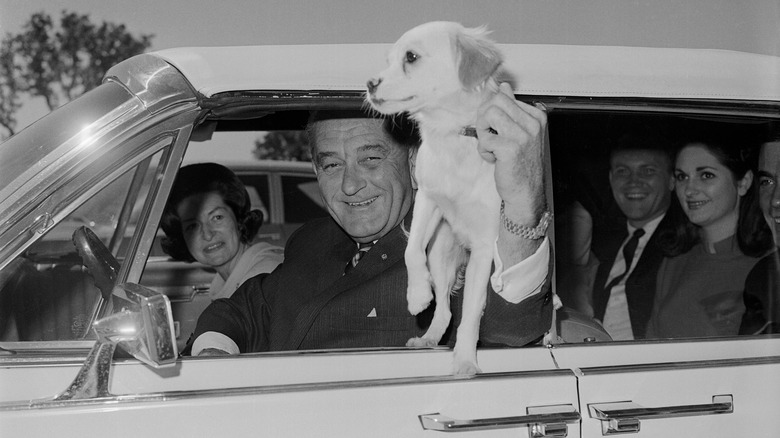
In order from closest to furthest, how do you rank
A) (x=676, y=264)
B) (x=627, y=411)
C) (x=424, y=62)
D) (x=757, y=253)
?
(x=424, y=62)
(x=627, y=411)
(x=757, y=253)
(x=676, y=264)

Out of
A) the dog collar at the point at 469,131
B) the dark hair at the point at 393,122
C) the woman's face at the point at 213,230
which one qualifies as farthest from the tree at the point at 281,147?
the dog collar at the point at 469,131

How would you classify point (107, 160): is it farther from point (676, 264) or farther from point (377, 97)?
point (676, 264)

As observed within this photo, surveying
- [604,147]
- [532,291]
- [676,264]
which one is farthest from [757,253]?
[532,291]

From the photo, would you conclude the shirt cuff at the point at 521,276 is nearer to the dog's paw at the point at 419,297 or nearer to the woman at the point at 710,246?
the dog's paw at the point at 419,297

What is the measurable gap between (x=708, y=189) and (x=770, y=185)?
0.23m

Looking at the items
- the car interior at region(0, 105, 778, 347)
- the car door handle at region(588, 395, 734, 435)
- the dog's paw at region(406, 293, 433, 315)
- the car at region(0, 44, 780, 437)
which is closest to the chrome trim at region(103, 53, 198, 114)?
the car at region(0, 44, 780, 437)

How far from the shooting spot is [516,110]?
6.33 ft

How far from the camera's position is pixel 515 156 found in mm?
1913

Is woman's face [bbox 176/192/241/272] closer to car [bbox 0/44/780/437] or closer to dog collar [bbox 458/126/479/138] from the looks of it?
car [bbox 0/44/780/437]

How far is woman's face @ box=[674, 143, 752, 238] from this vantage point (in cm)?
278

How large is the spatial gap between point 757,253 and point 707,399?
0.80 metres

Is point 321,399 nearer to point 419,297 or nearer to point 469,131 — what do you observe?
point 419,297

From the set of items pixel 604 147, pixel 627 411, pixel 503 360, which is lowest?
pixel 627 411

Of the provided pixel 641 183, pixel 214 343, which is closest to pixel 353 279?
pixel 214 343
